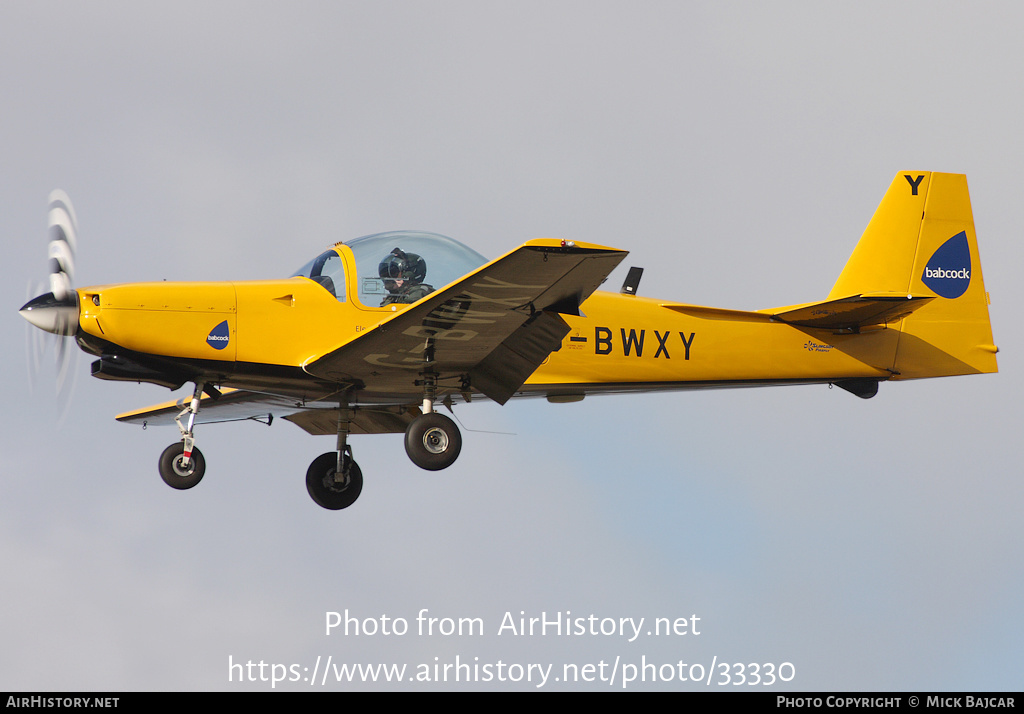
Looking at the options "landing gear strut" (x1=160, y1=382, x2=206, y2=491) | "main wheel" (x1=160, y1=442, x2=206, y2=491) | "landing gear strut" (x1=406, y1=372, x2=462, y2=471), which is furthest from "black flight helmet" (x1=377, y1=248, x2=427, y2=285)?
"main wheel" (x1=160, y1=442, x2=206, y2=491)

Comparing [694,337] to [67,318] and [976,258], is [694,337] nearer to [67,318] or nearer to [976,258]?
[976,258]

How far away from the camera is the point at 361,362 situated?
12289mm

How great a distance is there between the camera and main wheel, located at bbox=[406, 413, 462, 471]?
12195 millimetres

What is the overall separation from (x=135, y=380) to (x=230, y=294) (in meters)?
1.30

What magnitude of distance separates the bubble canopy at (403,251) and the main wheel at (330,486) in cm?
279

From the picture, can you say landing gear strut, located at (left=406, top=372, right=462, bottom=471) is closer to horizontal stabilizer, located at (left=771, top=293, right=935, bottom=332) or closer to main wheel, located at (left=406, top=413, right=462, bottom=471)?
main wheel, located at (left=406, top=413, right=462, bottom=471)

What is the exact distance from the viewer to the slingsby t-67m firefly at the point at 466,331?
38.5 feet

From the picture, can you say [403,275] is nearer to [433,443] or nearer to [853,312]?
[433,443]

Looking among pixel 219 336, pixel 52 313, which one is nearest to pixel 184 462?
pixel 219 336

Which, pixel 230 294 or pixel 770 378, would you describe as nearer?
pixel 230 294

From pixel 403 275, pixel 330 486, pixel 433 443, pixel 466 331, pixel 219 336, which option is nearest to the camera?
pixel 466 331

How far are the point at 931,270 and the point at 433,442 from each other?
714 cm

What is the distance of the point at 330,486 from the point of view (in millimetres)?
14305

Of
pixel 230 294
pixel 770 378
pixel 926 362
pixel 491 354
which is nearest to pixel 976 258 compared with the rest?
pixel 926 362
